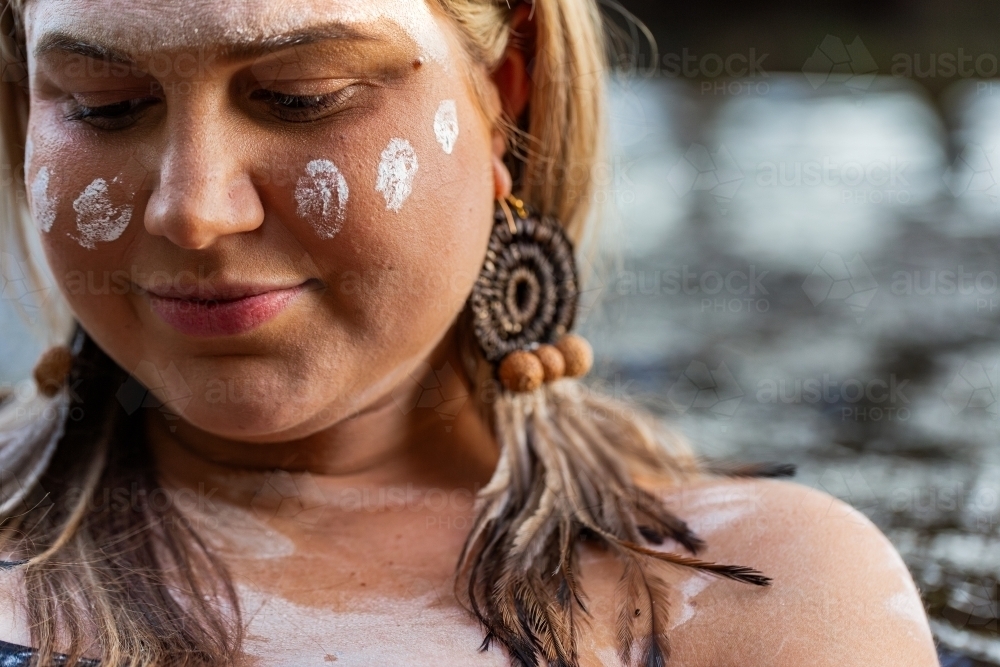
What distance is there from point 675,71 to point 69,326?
3.12m

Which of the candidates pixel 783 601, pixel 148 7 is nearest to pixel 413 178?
pixel 148 7

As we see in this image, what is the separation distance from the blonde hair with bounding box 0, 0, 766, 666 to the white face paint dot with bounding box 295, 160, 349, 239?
10.6 inches

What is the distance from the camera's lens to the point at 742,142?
→ 3.84 meters

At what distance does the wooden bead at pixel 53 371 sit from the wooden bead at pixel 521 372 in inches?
23.1

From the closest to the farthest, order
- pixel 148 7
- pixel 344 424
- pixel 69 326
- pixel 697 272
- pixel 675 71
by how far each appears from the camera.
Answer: pixel 148 7 < pixel 344 424 < pixel 69 326 < pixel 697 272 < pixel 675 71

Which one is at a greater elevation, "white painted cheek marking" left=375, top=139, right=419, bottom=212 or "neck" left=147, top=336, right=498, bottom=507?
"white painted cheek marking" left=375, top=139, right=419, bottom=212

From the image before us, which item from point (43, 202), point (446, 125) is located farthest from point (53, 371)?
point (446, 125)

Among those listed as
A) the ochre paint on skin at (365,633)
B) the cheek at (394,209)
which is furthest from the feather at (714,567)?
the cheek at (394,209)

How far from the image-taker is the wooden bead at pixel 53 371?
4.66 ft

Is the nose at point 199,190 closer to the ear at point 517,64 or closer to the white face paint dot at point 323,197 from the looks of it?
the white face paint dot at point 323,197

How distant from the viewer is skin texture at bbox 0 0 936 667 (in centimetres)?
110

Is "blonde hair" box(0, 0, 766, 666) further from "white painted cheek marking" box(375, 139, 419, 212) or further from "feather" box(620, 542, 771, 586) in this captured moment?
"white painted cheek marking" box(375, 139, 419, 212)

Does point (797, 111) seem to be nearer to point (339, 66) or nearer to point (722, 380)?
point (722, 380)

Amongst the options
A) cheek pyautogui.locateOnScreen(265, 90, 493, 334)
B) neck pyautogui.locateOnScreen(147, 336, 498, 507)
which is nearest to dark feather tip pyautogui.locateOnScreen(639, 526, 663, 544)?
neck pyautogui.locateOnScreen(147, 336, 498, 507)
